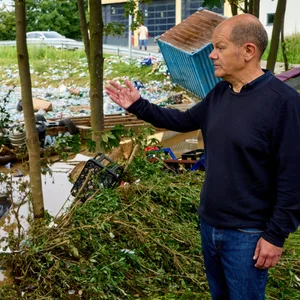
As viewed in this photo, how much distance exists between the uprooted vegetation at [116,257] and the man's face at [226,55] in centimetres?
162

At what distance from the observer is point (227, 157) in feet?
7.24

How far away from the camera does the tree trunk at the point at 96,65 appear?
543cm

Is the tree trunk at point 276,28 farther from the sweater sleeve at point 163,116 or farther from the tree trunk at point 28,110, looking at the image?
the sweater sleeve at point 163,116

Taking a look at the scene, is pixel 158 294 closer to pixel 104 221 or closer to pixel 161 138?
pixel 104 221

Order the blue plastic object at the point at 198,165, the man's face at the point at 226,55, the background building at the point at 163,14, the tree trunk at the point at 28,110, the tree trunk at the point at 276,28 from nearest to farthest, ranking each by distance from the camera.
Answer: the man's face at the point at 226,55, the tree trunk at the point at 28,110, the blue plastic object at the point at 198,165, the tree trunk at the point at 276,28, the background building at the point at 163,14

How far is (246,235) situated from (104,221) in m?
1.61

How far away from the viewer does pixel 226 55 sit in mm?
2207

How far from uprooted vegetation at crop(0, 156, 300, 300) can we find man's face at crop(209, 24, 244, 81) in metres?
1.62

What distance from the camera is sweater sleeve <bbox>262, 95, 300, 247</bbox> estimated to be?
6.80ft

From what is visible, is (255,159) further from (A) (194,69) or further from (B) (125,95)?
(A) (194,69)

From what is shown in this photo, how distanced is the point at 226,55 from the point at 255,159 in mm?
455

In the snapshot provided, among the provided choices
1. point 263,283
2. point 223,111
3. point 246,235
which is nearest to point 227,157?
point 223,111

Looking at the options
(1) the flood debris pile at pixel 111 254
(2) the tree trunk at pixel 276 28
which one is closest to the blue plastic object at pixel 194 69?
(2) the tree trunk at pixel 276 28

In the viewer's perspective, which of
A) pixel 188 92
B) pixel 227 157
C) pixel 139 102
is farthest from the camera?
pixel 188 92
